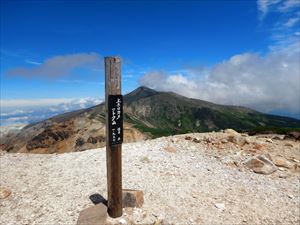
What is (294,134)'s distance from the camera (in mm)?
25797

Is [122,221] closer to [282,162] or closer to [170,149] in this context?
[170,149]

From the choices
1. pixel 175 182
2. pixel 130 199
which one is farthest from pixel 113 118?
pixel 175 182

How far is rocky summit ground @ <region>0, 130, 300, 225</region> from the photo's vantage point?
11961 millimetres

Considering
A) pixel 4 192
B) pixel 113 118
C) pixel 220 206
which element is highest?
pixel 113 118

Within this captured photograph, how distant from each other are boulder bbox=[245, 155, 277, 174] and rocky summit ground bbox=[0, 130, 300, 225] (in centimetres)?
6

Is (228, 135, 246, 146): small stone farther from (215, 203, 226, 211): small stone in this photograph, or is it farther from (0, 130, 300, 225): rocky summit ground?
(215, 203, 226, 211): small stone

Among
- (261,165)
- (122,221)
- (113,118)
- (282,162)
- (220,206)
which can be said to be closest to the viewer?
(113,118)

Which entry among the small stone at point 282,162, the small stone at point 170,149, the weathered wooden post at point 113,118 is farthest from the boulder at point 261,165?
the weathered wooden post at point 113,118

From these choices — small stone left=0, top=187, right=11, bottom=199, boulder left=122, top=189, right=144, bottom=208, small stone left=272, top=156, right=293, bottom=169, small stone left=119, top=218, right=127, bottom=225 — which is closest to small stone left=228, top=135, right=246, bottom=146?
small stone left=272, top=156, right=293, bottom=169

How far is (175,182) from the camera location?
1495cm

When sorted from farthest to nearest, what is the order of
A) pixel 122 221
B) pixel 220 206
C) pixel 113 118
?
pixel 220 206
pixel 122 221
pixel 113 118

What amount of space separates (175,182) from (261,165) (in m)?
6.39

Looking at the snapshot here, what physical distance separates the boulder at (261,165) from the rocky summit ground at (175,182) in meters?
0.06

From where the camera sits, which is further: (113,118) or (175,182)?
(175,182)
